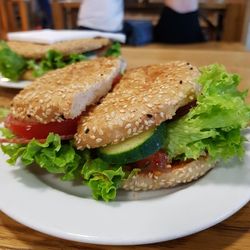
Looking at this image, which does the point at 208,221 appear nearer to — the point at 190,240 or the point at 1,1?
the point at 190,240

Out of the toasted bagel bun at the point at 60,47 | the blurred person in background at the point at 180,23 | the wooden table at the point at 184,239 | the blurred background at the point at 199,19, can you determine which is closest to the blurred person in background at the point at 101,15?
the blurred background at the point at 199,19

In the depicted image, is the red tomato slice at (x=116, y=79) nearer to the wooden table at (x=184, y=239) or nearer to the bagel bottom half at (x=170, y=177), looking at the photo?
the bagel bottom half at (x=170, y=177)

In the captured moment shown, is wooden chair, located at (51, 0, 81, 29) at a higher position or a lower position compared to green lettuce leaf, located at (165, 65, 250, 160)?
lower

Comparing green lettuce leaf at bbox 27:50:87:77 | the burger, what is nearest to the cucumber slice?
the burger

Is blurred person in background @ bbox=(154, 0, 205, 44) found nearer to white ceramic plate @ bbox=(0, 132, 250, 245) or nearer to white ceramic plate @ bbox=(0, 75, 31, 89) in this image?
white ceramic plate @ bbox=(0, 75, 31, 89)

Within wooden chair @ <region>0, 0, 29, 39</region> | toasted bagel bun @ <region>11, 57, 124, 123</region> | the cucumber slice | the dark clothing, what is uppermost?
toasted bagel bun @ <region>11, 57, 124, 123</region>
